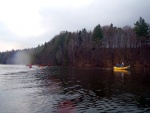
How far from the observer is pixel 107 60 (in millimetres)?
131625

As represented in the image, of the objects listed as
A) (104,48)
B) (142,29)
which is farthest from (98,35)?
(142,29)

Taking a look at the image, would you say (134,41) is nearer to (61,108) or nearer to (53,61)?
(53,61)

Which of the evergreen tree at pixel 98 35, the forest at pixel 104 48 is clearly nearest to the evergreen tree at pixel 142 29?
the forest at pixel 104 48

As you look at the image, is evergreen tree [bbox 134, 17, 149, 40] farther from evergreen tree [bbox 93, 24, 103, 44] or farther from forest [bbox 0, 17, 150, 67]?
evergreen tree [bbox 93, 24, 103, 44]

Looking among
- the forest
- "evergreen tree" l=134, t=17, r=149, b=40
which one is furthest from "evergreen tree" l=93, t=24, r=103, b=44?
"evergreen tree" l=134, t=17, r=149, b=40

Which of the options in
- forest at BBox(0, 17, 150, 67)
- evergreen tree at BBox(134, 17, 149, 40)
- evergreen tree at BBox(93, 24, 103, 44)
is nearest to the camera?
evergreen tree at BBox(134, 17, 149, 40)

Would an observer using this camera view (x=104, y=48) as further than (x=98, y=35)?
Yes

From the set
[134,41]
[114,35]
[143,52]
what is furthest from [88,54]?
[143,52]

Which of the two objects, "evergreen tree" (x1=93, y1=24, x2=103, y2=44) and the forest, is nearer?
the forest

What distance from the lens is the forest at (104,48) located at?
11294 cm

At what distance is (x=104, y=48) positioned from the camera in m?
142

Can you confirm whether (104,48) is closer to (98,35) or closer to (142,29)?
(98,35)

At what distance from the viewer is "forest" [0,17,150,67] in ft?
371

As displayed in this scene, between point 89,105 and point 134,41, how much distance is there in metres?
117
